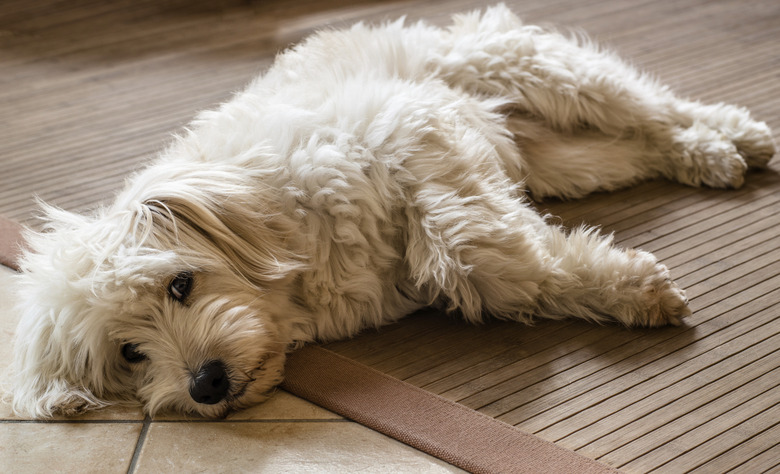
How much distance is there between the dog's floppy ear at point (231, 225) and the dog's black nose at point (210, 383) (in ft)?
0.80

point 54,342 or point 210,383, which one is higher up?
point 54,342

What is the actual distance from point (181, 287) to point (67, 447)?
1.59 ft

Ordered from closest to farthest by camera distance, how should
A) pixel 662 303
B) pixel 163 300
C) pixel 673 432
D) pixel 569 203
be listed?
pixel 673 432, pixel 163 300, pixel 662 303, pixel 569 203

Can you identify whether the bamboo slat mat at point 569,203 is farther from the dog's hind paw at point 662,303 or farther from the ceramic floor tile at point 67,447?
the ceramic floor tile at point 67,447

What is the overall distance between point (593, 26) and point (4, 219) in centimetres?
322

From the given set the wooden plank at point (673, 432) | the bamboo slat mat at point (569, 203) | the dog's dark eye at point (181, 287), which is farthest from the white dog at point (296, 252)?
the wooden plank at point (673, 432)

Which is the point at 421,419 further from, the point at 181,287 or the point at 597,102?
the point at 597,102

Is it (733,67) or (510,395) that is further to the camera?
(733,67)

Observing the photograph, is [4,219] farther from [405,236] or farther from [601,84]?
[601,84]

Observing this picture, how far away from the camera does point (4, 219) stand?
114 inches

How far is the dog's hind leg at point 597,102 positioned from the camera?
2635 millimetres

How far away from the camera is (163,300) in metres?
1.82

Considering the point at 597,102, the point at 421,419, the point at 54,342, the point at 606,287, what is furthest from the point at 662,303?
the point at 54,342

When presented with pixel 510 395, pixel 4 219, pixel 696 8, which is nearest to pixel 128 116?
pixel 4 219
